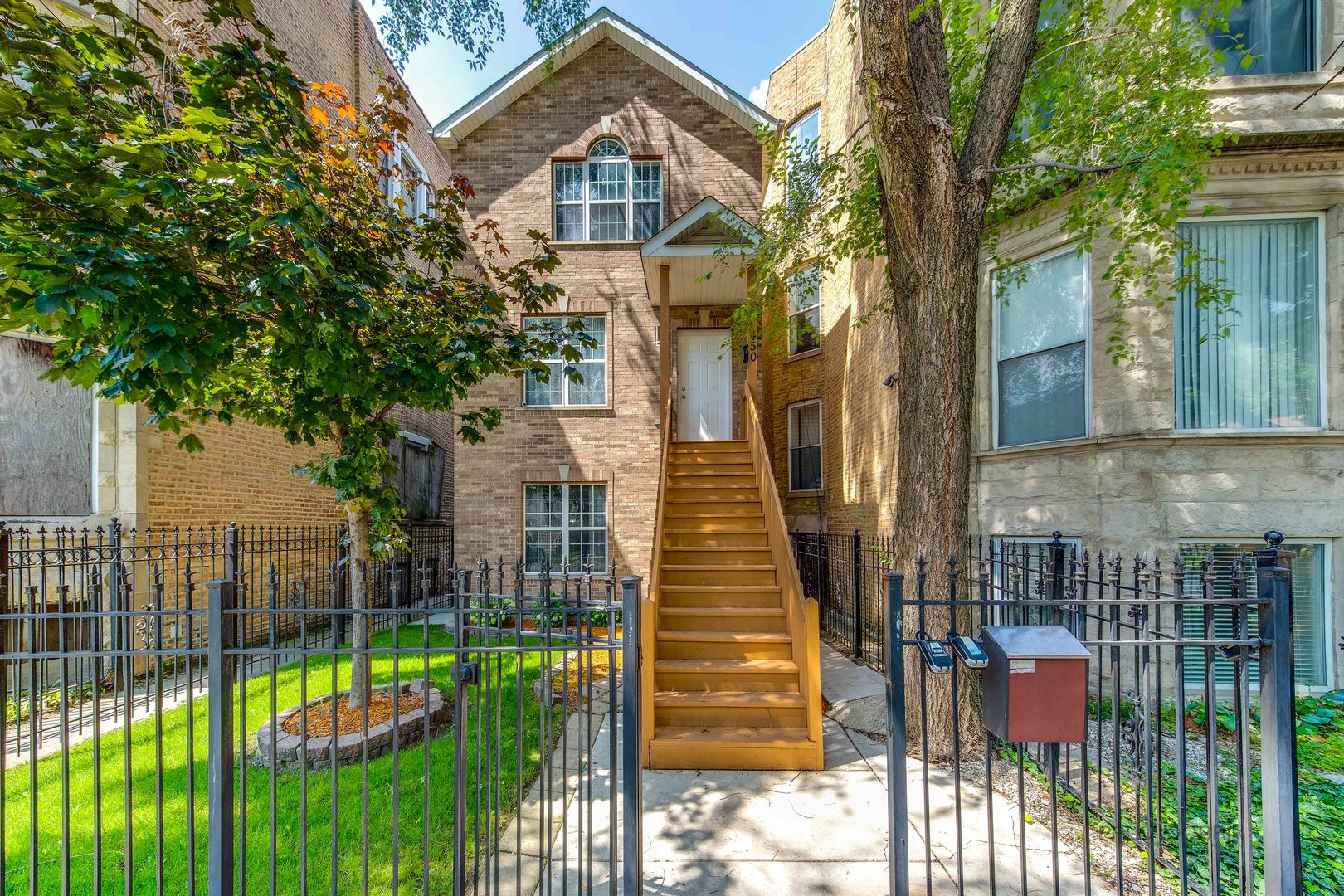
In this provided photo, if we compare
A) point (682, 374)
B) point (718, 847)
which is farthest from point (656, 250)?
point (718, 847)

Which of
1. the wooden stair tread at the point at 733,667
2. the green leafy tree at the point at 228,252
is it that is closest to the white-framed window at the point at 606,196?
the green leafy tree at the point at 228,252

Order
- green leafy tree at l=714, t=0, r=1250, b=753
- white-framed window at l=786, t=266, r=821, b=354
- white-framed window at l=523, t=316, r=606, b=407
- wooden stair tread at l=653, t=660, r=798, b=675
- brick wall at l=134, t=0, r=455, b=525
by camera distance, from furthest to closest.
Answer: white-framed window at l=786, t=266, r=821, b=354 → white-framed window at l=523, t=316, r=606, b=407 → brick wall at l=134, t=0, r=455, b=525 → wooden stair tread at l=653, t=660, r=798, b=675 → green leafy tree at l=714, t=0, r=1250, b=753

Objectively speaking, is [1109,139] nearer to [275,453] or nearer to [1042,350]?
[1042,350]

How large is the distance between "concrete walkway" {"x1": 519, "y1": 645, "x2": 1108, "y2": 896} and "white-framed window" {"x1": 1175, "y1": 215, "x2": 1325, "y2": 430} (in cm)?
472

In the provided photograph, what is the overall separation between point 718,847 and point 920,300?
4.21 meters

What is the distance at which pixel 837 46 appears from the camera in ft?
33.5

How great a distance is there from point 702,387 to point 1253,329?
805 cm

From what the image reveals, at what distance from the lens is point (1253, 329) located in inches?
218

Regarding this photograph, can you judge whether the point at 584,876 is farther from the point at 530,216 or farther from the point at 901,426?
the point at 530,216

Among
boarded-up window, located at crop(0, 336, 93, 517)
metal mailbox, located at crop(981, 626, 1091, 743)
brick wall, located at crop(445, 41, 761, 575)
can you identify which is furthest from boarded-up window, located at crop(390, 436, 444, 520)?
metal mailbox, located at crop(981, 626, 1091, 743)

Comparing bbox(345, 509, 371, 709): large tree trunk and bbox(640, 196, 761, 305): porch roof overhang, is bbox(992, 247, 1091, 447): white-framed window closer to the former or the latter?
bbox(640, 196, 761, 305): porch roof overhang

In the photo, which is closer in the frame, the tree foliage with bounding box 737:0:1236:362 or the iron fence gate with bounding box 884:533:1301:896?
the iron fence gate with bounding box 884:533:1301:896

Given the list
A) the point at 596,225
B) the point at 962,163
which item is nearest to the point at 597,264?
the point at 596,225

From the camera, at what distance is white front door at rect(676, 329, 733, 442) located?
11.5 meters
